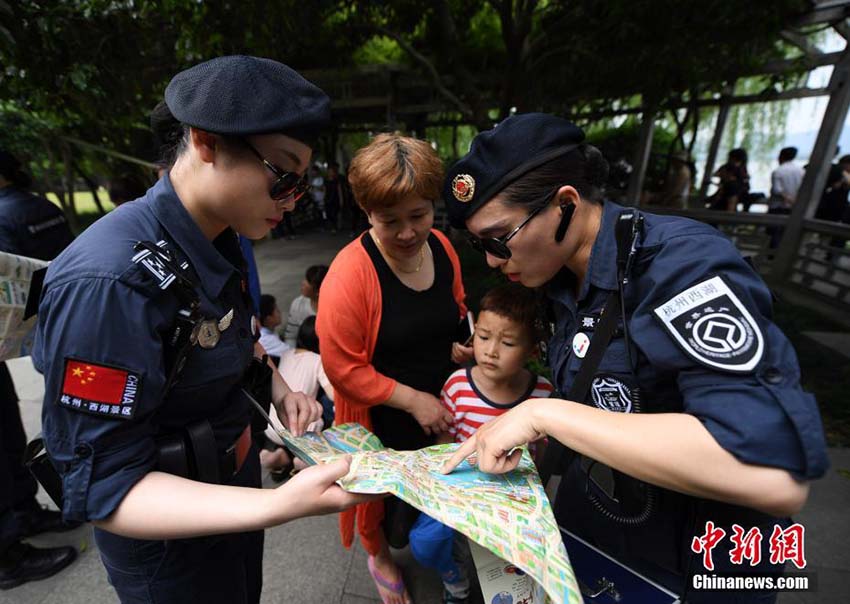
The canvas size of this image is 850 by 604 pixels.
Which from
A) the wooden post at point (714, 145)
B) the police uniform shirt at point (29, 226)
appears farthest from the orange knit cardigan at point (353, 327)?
the wooden post at point (714, 145)

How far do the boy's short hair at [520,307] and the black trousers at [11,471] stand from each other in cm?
257

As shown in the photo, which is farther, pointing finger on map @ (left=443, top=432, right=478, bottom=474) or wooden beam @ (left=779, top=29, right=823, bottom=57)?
wooden beam @ (left=779, top=29, right=823, bottom=57)

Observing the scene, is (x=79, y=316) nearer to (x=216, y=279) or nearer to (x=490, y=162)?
(x=216, y=279)

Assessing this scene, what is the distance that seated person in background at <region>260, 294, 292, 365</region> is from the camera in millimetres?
3344

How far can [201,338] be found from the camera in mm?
1040

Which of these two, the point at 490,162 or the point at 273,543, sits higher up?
the point at 490,162

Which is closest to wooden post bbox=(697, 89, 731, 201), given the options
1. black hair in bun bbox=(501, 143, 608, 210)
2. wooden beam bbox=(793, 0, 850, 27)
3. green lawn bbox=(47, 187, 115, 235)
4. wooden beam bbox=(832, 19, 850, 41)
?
wooden beam bbox=(832, 19, 850, 41)

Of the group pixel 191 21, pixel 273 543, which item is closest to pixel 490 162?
pixel 273 543

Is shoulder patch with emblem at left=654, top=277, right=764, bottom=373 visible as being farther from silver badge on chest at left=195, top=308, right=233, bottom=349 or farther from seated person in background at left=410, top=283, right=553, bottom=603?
silver badge on chest at left=195, top=308, right=233, bottom=349

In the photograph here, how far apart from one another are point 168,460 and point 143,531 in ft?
0.58

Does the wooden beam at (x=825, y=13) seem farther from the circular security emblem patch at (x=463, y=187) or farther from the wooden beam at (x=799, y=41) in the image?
the circular security emblem patch at (x=463, y=187)

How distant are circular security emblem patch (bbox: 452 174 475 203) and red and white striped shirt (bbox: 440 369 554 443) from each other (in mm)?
911

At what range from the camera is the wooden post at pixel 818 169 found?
6125 millimetres

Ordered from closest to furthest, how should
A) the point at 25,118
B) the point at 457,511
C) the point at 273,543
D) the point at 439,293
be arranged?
the point at 457,511
the point at 439,293
the point at 273,543
the point at 25,118
